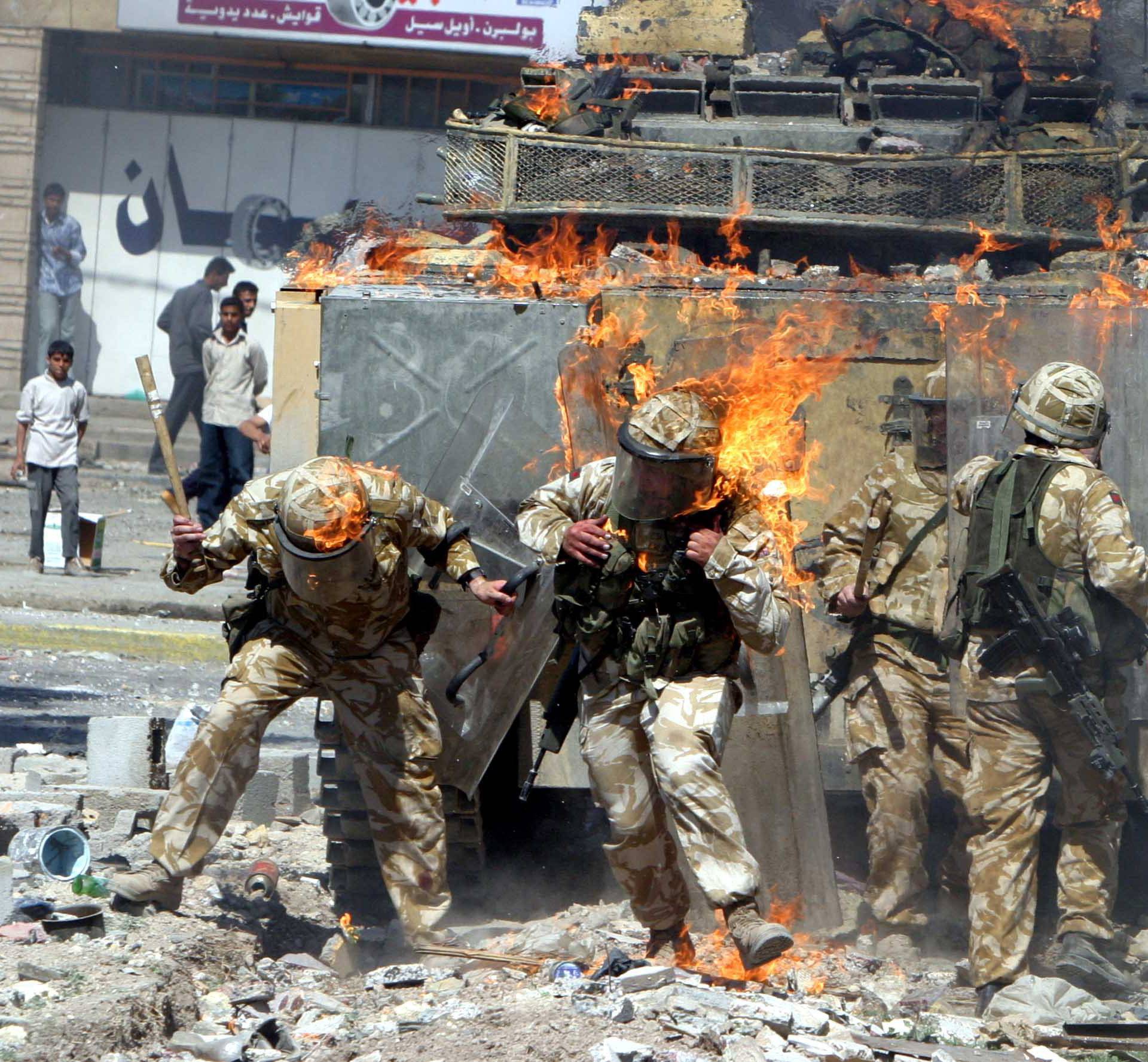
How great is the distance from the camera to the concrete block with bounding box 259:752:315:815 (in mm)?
6949

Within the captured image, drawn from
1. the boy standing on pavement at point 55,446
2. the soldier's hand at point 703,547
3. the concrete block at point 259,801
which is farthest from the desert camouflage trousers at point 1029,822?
the boy standing on pavement at point 55,446

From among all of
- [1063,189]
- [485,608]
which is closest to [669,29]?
[1063,189]

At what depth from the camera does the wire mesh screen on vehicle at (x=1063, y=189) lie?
30.0 feet

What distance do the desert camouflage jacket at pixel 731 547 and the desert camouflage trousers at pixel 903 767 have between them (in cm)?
122

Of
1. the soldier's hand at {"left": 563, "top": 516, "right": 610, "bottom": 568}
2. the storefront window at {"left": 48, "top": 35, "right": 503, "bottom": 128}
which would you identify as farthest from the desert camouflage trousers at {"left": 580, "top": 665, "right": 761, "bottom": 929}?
the storefront window at {"left": 48, "top": 35, "right": 503, "bottom": 128}

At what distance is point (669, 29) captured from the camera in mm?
11141

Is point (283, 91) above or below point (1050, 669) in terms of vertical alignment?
above

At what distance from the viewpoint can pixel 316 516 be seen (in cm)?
495

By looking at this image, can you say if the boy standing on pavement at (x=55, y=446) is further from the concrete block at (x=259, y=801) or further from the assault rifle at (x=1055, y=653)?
the assault rifle at (x=1055, y=653)

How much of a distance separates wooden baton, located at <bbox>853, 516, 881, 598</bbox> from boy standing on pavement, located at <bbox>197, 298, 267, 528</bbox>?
256 inches

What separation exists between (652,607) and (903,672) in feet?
4.67

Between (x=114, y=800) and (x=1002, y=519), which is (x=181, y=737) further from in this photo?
(x=1002, y=519)

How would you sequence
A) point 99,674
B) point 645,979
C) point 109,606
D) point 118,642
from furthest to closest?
point 109,606
point 118,642
point 99,674
point 645,979

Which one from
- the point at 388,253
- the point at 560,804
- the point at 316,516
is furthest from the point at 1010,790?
the point at 388,253
